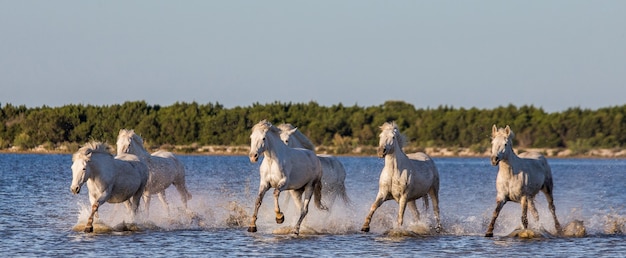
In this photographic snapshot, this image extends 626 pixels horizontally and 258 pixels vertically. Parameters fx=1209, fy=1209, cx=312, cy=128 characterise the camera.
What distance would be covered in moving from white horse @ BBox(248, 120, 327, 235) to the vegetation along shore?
63680 mm

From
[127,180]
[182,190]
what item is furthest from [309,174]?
[182,190]

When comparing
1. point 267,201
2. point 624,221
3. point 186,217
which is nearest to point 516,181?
point 624,221

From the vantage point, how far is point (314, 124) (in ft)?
287

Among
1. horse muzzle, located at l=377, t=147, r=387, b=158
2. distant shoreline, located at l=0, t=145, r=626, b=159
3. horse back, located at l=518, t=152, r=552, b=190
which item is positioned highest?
horse muzzle, located at l=377, t=147, r=387, b=158

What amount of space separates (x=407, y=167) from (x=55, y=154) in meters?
68.7

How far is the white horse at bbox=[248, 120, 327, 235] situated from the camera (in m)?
18.1

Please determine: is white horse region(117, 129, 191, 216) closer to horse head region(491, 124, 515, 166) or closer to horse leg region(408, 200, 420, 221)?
horse leg region(408, 200, 420, 221)

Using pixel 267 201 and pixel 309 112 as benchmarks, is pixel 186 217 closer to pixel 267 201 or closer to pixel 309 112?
pixel 267 201

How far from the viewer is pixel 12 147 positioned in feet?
280

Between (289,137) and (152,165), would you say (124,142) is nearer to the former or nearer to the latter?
(152,165)

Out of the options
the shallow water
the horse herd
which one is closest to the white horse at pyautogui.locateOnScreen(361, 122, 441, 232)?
the horse herd

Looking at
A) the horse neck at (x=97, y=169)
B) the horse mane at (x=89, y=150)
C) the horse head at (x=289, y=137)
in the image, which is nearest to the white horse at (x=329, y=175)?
the horse head at (x=289, y=137)

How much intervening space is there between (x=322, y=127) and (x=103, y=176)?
69128 mm

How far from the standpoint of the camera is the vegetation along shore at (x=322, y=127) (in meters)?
83.4
